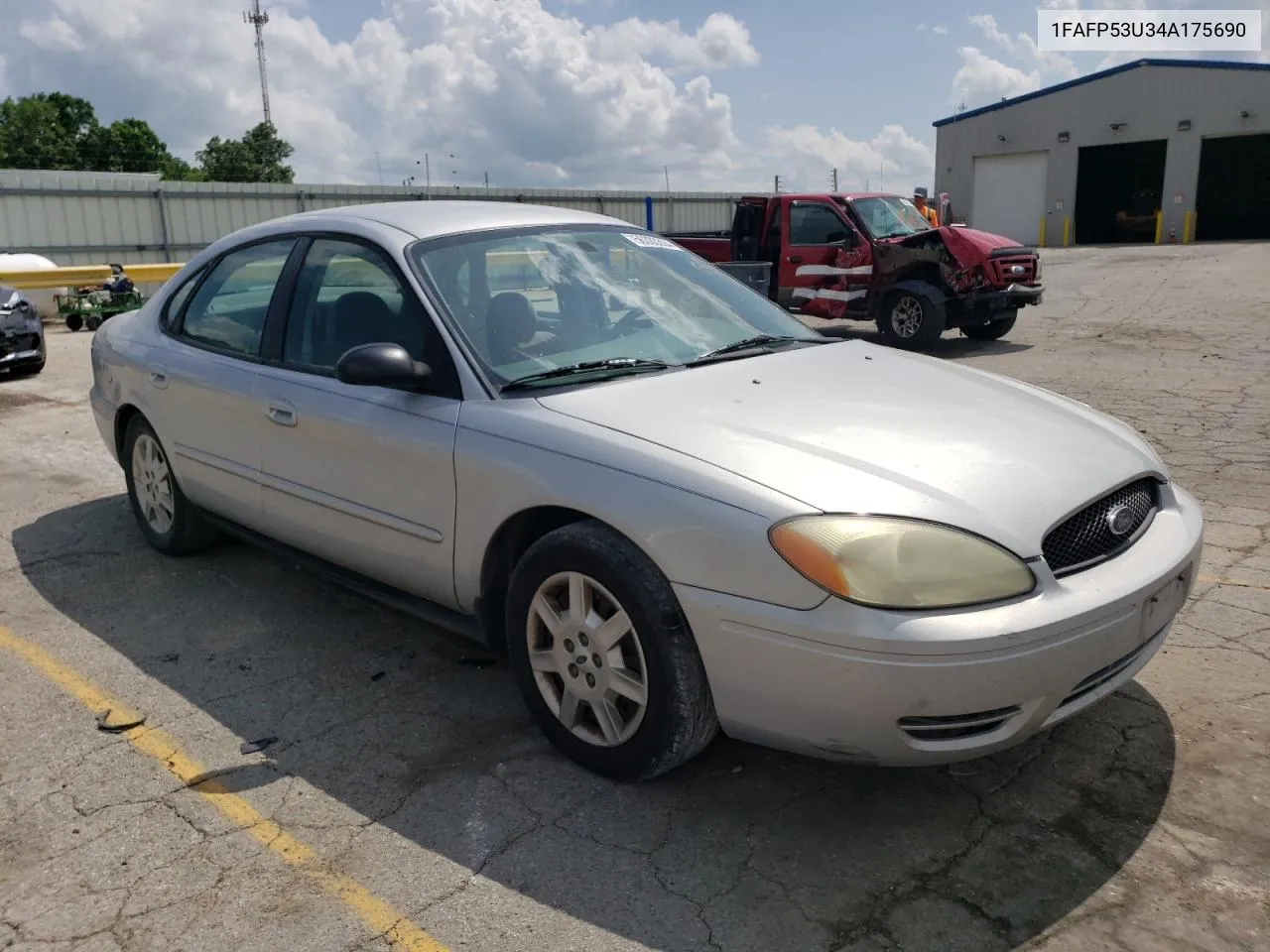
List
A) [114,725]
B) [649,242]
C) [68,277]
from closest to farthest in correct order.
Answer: [114,725] < [649,242] < [68,277]

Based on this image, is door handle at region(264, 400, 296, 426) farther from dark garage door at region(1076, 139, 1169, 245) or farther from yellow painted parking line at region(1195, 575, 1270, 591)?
dark garage door at region(1076, 139, 1169, 245)

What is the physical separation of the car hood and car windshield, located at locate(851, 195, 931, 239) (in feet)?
32.9

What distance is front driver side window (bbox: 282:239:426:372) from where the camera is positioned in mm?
3525

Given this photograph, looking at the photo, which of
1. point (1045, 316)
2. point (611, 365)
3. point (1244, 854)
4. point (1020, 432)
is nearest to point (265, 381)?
point (611, 365)

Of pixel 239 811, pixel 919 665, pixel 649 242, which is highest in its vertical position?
pixel 649 242

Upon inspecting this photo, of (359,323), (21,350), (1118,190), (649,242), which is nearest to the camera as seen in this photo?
(359,323)

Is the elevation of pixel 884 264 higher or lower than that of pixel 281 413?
higher

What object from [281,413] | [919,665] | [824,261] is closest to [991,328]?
[824,261]

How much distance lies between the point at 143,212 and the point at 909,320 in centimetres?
1697

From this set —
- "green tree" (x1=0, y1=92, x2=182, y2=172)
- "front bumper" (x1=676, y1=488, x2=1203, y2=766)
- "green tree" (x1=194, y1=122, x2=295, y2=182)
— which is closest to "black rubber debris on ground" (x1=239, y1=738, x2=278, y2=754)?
"front bumper" (x1=676, y1=488, x2=1203, y2=766)

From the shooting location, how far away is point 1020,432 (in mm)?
3031

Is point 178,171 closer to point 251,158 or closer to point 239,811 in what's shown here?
point 251,158

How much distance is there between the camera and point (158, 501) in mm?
4977

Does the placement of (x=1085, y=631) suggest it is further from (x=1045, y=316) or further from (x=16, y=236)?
(x=16, y=236)
